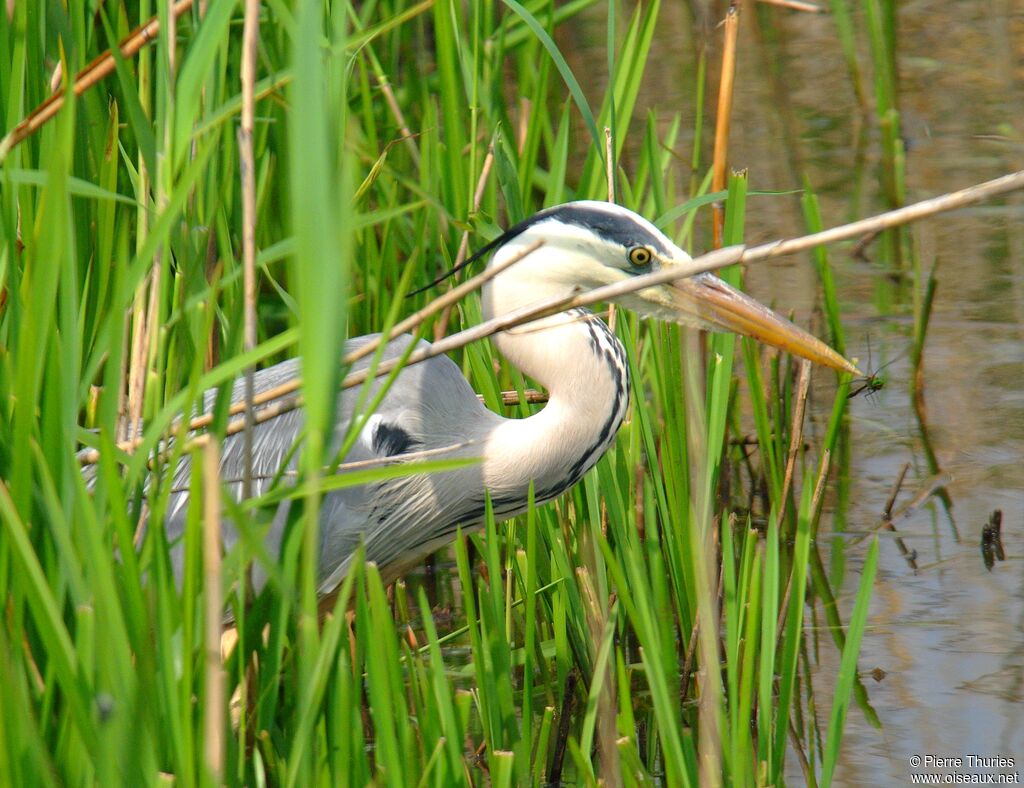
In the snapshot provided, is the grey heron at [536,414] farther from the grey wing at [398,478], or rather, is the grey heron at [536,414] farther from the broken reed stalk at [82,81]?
the broken reed stalk at [82,81]

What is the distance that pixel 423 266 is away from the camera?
294 cm

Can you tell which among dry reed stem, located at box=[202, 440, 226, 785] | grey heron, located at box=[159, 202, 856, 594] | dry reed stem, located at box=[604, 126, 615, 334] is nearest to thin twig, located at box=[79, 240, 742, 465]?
dry reed stem, located at box=[202, 440, 226, 785]

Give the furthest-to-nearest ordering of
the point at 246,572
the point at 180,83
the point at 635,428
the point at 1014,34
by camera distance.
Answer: the point at 1014,34 → the point at 635,428 → the point at 180,83 → the point at 246,572

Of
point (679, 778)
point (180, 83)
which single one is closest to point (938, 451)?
point (679, 778)

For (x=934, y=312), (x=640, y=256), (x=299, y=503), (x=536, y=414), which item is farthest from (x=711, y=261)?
(x=934, y=312)

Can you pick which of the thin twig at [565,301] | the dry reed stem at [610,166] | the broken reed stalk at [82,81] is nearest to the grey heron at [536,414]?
the dry reed stem at [610,166]

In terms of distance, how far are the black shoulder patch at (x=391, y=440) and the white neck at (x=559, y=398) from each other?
0.44 feet

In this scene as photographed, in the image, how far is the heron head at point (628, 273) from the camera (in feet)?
7.38

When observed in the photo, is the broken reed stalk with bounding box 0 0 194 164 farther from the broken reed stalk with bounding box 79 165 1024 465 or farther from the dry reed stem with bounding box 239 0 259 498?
the broken reed stalk with bounding box 79 165 1024 465

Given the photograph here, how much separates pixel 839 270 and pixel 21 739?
3473 mm

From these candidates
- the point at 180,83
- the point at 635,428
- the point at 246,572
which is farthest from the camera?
the point at 635,428

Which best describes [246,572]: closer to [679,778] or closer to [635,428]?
[679,778]

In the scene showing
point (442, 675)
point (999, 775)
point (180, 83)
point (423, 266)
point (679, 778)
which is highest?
point (180, 83)

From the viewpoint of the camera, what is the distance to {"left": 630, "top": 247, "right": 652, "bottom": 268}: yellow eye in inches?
88.5
